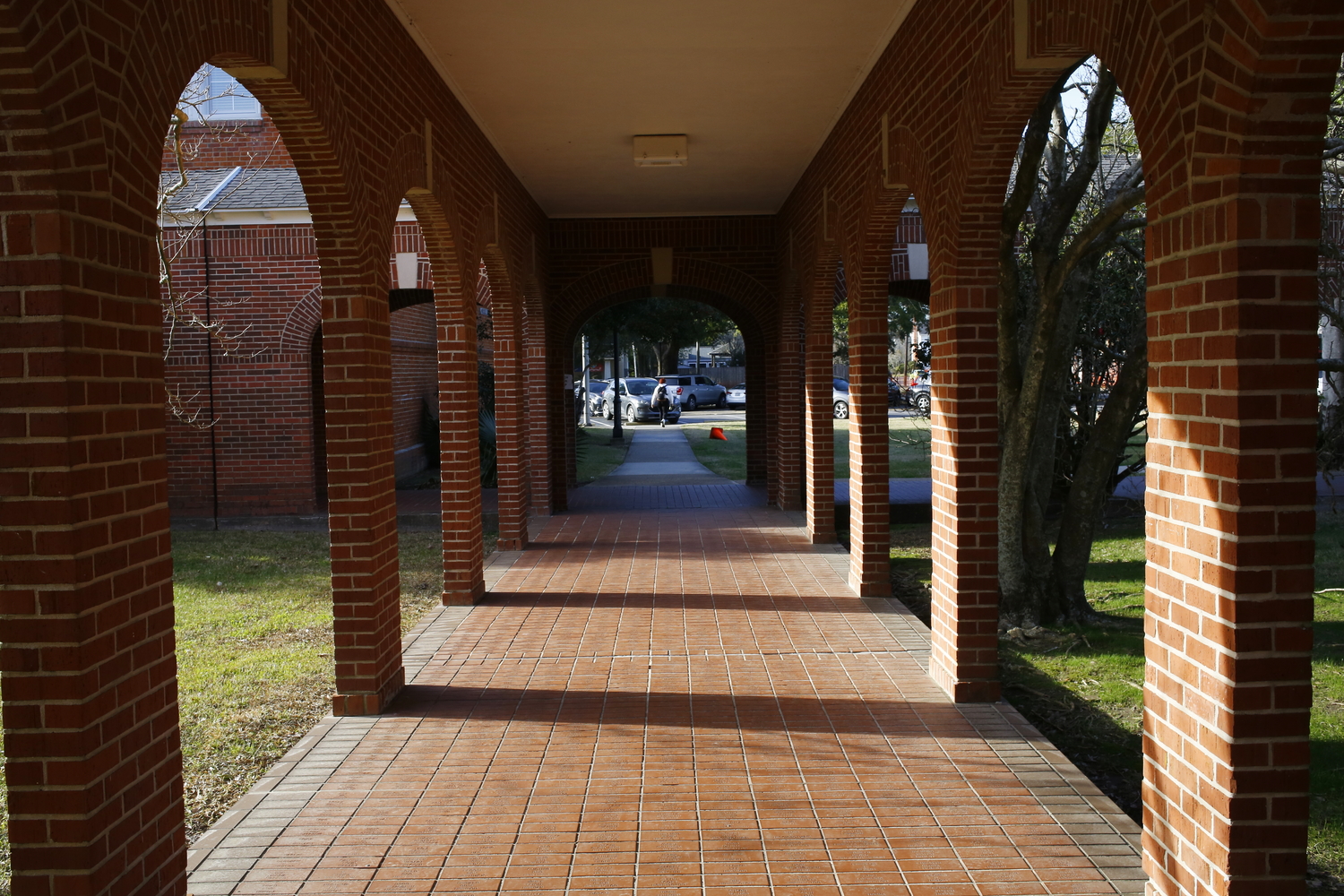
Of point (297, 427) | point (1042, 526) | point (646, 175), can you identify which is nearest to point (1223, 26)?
point (1042, 526)

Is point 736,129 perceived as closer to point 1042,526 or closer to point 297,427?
point 1042,526

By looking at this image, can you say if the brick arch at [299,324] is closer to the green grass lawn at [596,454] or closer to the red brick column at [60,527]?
the green grass lawn at [596,454]

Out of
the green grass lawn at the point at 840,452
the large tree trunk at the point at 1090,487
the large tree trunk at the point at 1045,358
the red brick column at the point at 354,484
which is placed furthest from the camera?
the green grass lawn at the point at 840,452

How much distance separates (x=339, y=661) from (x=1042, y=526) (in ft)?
16.0

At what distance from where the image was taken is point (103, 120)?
2625 mm

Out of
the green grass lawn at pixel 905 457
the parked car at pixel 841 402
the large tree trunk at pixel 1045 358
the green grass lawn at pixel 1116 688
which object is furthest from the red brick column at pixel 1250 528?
the parked car at pixel 841 402

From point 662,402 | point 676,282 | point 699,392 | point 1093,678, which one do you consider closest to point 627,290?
point 676,282

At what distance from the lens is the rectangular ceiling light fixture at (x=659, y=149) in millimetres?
8555

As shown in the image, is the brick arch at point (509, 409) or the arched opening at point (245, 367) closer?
the brick arch at point (509, 409)

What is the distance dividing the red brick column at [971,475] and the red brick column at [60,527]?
3635 mm

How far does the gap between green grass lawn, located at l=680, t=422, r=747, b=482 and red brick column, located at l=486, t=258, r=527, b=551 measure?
22.0 feet

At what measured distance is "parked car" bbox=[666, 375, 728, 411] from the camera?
4225cm

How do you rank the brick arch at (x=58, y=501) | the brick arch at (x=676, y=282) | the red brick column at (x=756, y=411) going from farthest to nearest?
the red brick column at (x=756, y=411)
the brick arch at (x=676, y=282)
the brick arch at (x=58, y=501)

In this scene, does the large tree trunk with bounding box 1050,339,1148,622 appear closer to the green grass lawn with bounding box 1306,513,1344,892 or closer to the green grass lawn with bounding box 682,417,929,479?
the green grass lawn with bounding box 1306,513,1344,892
